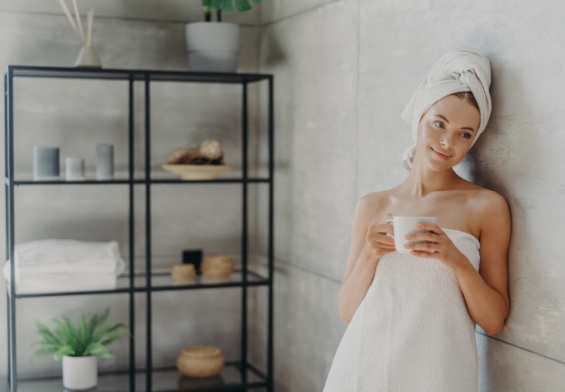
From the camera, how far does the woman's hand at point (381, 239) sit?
1946 millimetres

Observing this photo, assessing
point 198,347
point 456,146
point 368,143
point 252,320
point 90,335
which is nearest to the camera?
point 456,146

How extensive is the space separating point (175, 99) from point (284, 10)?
60 centimetres

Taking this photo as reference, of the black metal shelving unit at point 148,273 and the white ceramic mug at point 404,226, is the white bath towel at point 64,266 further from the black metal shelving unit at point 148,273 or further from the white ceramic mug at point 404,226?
the white ceramic mug at point 404,226

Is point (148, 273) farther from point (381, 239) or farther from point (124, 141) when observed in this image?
point (381, 239)

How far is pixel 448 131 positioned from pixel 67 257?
1.65 meters

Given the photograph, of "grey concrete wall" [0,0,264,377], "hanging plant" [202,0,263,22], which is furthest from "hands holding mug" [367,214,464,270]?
"grey concrete wall" [0,0,264,377]

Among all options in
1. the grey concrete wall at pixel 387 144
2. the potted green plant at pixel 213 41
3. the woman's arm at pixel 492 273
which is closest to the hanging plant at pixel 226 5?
the potted green plant at pixel 213 41

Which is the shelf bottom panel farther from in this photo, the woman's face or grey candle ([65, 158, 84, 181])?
the woman's face

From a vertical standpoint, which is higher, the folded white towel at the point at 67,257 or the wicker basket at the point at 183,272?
the folded white towel at the point at 67,257

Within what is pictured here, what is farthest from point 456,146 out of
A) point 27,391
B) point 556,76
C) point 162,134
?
point 27,391

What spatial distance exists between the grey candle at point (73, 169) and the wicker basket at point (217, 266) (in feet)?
2.06

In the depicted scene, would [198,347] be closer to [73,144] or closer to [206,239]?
[206,239]

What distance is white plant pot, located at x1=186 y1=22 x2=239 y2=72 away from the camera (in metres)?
3.21

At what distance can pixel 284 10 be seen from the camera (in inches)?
130
